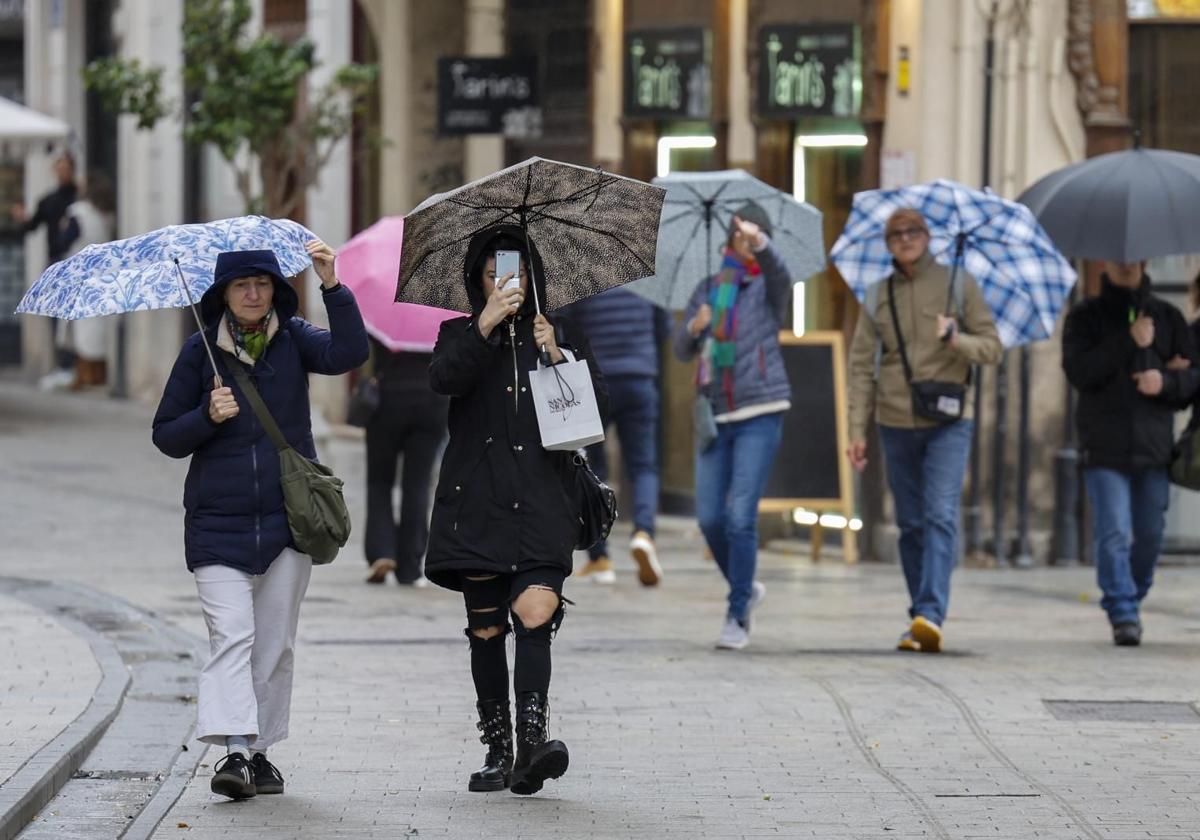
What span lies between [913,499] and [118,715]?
371 cm

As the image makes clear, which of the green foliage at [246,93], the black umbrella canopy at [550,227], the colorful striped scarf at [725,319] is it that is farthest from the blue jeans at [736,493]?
the green foliage at [246,93]

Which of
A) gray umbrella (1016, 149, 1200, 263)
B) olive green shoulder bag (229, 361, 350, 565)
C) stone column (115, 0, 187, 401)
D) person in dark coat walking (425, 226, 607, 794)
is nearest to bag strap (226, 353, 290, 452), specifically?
olive green shoulder bag (229, 361, 350, 565)

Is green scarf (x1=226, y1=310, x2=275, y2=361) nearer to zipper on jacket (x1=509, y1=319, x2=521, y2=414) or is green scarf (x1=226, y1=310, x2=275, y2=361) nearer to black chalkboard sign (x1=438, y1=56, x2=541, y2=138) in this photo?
zipper on jacket (x1=509, y1=319, x2=521, y2=414)

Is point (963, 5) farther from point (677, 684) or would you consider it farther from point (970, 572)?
point (677, 684)

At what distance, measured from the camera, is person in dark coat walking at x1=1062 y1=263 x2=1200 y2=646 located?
432 inches

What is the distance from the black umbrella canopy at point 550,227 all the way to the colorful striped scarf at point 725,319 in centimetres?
289

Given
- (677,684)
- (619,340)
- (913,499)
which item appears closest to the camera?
(677,684)

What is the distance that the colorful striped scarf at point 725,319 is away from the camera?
10.9 m

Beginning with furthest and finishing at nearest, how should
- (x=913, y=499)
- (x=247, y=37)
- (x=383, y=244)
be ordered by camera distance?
→ (x=247, y=37)
(x=383, y=244)
(x=913, y=499)

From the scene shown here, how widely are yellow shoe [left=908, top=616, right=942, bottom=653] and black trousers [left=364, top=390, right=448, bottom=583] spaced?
9.88ft

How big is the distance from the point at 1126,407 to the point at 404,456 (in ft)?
12.3

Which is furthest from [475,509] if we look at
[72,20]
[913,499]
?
[72,20]

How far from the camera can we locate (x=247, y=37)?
19.8m

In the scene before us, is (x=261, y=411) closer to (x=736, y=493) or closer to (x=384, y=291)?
(x=736, y=493)
